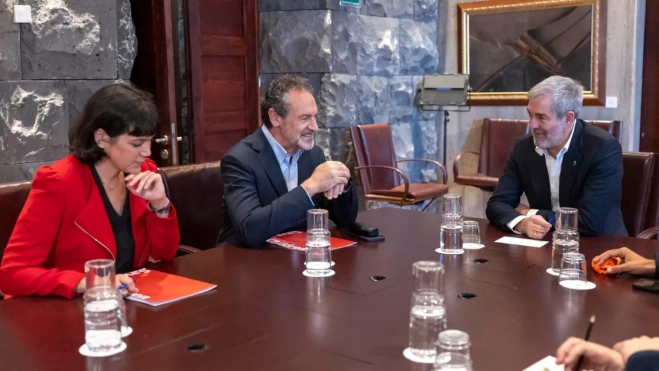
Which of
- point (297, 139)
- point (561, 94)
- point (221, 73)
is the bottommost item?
point (297, 139)

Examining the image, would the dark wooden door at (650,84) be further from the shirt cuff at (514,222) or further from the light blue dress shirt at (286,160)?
the light blue dress shirt at (286,160)

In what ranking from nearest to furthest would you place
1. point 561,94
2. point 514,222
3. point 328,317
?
point 328,317
point 514,222
point 561,94

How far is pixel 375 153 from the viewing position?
17.4ft

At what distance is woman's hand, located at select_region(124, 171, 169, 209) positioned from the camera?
2.09 metres

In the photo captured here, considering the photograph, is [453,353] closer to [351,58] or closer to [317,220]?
[317,220]

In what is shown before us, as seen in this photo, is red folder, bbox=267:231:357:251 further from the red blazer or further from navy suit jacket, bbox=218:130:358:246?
the red blazer

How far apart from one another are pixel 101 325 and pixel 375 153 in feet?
13.2

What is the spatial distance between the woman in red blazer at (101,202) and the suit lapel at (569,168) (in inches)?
63.4

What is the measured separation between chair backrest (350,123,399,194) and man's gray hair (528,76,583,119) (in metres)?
2.28

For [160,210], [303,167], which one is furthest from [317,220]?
[303,167]

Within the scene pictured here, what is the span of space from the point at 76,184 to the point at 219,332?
0.78 meters

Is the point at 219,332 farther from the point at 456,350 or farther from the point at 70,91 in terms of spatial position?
the point at 70,91

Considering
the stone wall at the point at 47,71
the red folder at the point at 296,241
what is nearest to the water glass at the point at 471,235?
the red folder at the point at 296,241

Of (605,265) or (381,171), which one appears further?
(381,171)
